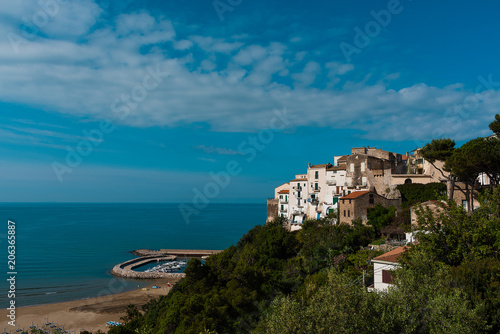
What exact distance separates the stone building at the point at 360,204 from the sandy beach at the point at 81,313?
75.6 ft

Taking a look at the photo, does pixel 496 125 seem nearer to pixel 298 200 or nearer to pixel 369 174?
pixel 369 174

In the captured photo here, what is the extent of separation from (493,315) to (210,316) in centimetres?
1262

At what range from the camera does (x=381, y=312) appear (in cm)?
950

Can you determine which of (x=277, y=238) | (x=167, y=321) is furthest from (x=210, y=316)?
(x=277, y=238)

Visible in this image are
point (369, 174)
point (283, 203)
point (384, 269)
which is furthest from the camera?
point (283, 203)

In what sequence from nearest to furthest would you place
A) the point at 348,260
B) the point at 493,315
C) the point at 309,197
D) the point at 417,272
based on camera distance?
the point at 493,315 → the point at 417,272 → the point at 348,260 → the point at 309,197

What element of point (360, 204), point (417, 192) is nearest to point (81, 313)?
point (360, 204)

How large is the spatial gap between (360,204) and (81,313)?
29.8 m

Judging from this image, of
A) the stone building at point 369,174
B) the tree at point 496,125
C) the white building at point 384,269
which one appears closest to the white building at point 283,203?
the stone building at point 369,174

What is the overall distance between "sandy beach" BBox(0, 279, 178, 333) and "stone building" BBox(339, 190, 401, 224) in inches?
907

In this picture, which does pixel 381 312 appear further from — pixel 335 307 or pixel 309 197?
pixel 309 197

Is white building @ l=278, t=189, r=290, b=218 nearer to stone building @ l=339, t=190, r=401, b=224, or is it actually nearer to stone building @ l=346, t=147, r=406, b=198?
stone building @ l=346, t=147, r=406, b=198

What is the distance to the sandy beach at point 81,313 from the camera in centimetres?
3073

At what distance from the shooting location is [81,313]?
112ft
